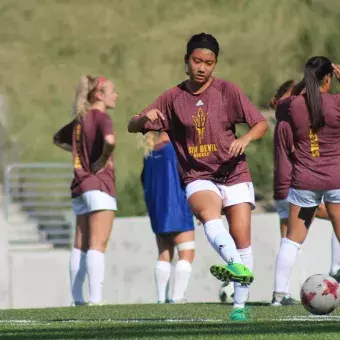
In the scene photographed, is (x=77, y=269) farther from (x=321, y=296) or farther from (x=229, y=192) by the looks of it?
(x=321, y=296)

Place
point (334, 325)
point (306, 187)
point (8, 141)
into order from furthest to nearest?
1. point (8, 141)
2. point (306, 187)
3. point (334, 325)

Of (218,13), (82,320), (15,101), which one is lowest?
(82,320)

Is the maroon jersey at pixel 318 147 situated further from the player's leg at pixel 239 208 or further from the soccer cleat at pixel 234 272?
the soccer cleat at pixel 234 272

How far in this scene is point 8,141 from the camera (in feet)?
97.1

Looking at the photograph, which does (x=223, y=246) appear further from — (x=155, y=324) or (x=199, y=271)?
(x=199, y=271)

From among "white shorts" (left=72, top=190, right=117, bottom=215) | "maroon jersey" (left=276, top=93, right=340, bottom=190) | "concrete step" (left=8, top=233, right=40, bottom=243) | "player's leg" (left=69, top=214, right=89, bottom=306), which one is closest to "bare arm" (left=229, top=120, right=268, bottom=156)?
"maroon jersey" (left=276, top=93, right=340, bottom=190)

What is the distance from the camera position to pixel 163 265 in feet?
50.2

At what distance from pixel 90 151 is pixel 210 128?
13.3ft

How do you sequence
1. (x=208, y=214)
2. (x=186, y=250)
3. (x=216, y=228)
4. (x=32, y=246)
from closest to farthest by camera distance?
(x=216, y=228), (x=208, y=214), (x=186, y=250), (x=32, y=246)

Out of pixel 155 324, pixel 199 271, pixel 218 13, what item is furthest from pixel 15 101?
pixel 155 324

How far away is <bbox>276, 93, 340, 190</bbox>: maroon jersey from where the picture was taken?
41.0 feet

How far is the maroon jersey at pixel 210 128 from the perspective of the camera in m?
10.5

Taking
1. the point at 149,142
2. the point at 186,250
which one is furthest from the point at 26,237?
the point at 186,250

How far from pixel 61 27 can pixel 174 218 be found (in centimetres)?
2383
